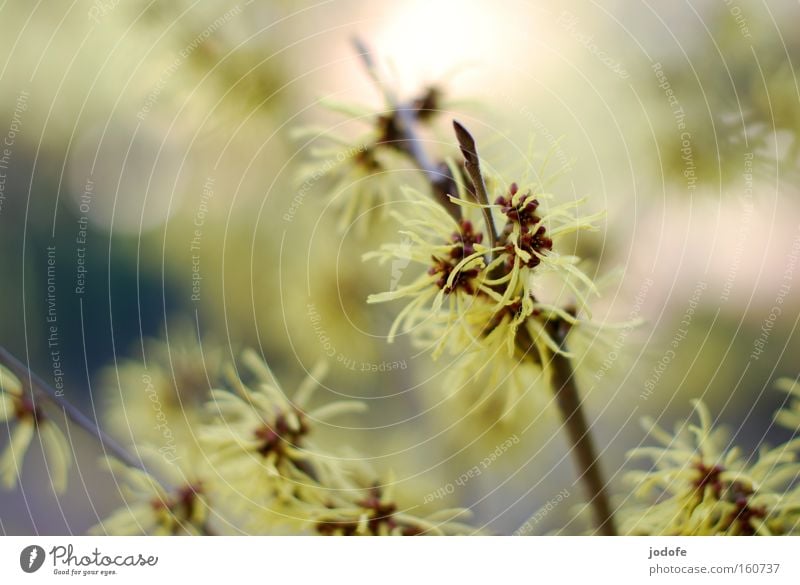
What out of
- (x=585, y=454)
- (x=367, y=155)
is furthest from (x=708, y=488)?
(x=367, y=155)

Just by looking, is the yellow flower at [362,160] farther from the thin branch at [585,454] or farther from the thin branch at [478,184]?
the thin branch at [585,454]

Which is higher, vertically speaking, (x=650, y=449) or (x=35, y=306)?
(x=35, y=306)
